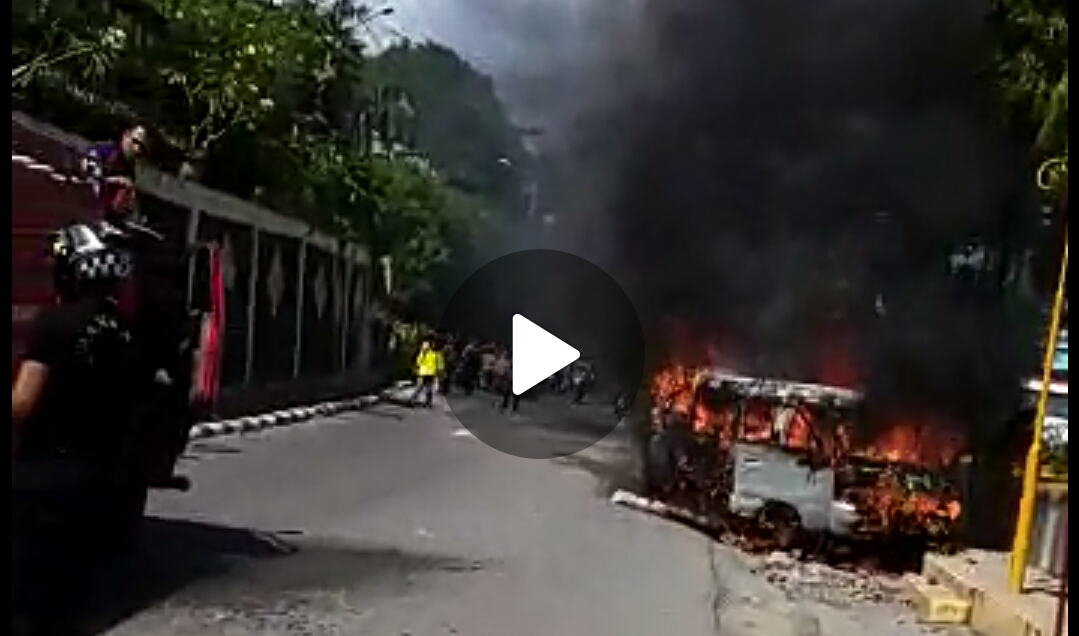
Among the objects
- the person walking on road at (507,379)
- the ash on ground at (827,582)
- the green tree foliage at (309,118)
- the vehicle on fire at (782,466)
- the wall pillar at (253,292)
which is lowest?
the ash on ground at (827,582)

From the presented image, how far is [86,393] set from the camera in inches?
174

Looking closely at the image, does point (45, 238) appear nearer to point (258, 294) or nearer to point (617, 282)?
point (258, 294)

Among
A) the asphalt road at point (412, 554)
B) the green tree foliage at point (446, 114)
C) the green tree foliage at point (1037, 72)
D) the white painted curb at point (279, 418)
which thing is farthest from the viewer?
the green tree foliage at point (1037, 72)

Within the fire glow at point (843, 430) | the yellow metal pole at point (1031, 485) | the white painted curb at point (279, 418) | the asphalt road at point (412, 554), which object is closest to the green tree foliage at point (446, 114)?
the asphalt road at point (412, 554)

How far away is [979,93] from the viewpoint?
857 cm

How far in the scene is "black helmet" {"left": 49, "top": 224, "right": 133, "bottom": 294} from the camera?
13.9ft

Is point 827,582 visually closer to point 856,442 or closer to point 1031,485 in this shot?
point 856,442

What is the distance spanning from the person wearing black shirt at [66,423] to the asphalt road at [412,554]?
36 centimetres

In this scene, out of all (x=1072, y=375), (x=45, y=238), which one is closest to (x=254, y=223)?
(x=45, y=238)

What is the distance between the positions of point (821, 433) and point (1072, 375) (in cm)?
463

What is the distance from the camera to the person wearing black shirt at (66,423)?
4.23 meters

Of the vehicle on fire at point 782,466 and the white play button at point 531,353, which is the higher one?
the white play button at point 531,353

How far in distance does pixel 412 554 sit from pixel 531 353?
4.74 ft
